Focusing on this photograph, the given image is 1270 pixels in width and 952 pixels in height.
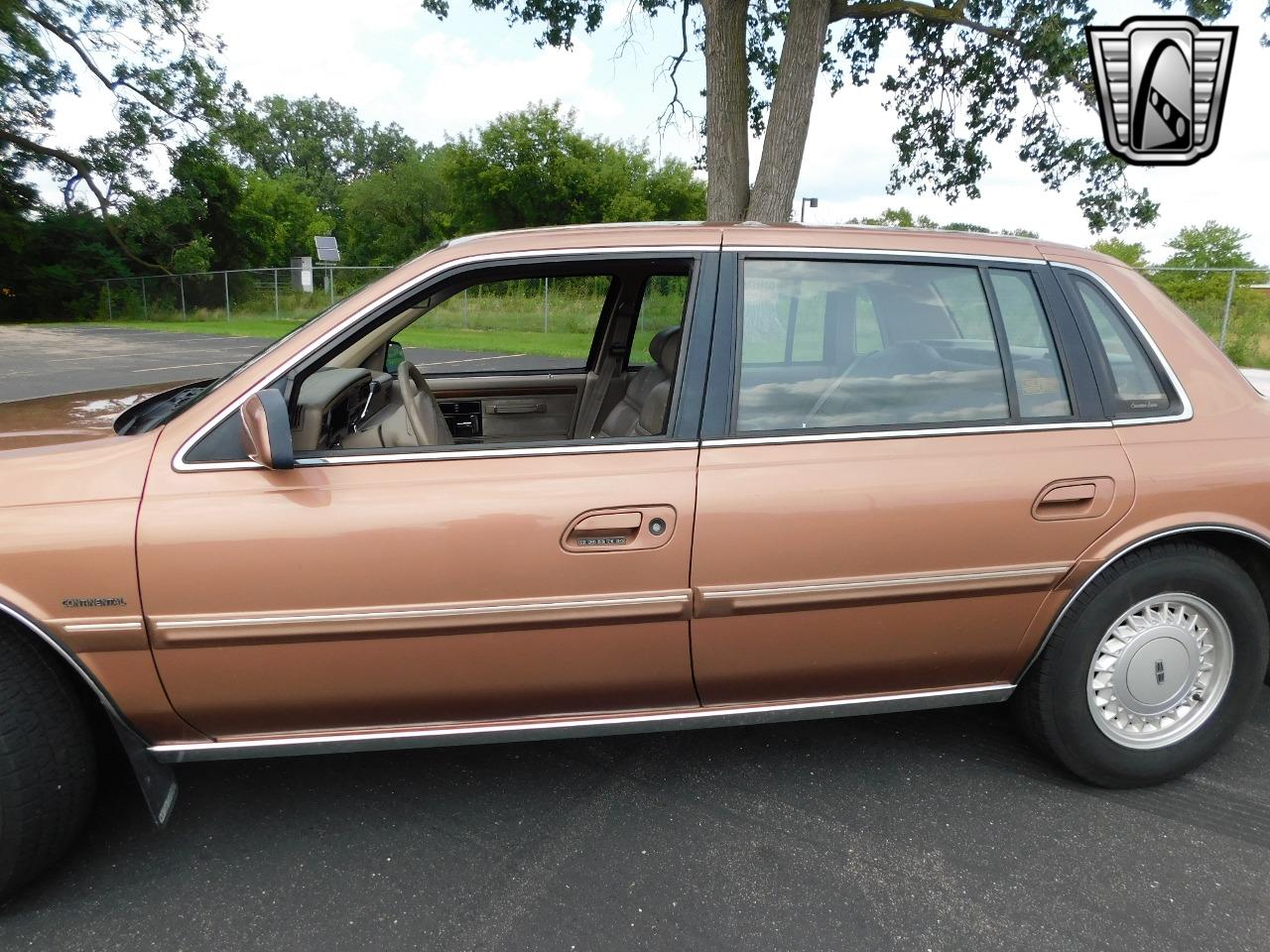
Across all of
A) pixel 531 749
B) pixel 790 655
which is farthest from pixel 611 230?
pixel 531 749

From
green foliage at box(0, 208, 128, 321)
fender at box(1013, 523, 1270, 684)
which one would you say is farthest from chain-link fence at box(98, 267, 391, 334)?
fender at box(1013, 523, 1270, 684)

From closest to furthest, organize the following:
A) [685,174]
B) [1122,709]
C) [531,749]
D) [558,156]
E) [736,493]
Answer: [736,493], [1122,709], [531,749], [558,156], [685,174]

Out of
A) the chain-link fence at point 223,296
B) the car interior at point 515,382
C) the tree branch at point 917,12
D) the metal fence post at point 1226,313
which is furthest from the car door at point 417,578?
the chain-link fence at point 223,296

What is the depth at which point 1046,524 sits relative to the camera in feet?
7.77

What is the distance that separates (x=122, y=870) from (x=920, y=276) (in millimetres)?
2845

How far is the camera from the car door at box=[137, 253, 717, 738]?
81.3 inches

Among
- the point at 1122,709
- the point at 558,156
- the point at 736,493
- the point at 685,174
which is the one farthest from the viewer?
the point at 685,174

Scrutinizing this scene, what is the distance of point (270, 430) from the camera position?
199cm

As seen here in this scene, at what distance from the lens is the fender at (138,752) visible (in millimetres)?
2051

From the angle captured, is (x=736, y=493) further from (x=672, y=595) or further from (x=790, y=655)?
(x=790, y=655)

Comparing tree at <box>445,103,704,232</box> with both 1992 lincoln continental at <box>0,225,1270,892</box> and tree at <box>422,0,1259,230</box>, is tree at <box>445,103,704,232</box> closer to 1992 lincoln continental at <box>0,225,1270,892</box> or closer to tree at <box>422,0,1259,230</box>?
tree at <box>422,0,1259,230</box>

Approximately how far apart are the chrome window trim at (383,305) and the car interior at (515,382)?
0.05 metres

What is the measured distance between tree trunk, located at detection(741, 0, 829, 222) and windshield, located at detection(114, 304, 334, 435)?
8.15 m

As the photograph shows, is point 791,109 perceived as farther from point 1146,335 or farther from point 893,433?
point 893,433
